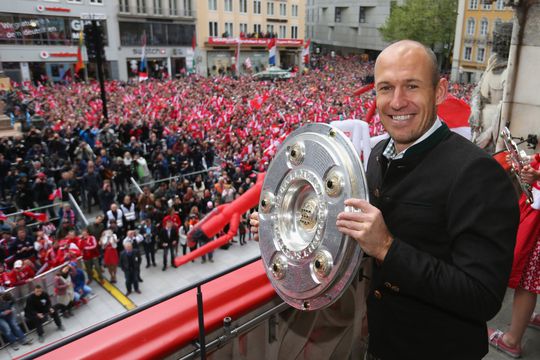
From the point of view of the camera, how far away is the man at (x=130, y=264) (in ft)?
33.6

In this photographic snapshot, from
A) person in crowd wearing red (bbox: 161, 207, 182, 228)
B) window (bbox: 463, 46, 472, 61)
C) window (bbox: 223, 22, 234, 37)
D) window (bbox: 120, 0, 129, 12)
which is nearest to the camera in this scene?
person in crowd wearing red (bbox: 161, 207, 182, 228)

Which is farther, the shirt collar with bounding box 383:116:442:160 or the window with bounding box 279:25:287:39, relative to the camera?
the window with bounding box 279:25:287:39

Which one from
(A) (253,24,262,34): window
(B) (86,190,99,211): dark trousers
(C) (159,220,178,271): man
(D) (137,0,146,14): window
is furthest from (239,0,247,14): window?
(C) (159,220,178,271): man

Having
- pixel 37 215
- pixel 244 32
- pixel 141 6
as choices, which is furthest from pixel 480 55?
pixel 37 215

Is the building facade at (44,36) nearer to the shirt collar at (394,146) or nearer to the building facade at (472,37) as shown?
the building facade at (472,37)

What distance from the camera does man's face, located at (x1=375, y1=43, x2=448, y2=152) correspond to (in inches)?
59.3

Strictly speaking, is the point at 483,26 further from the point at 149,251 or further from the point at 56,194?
the point at 56,194

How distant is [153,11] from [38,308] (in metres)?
43.8

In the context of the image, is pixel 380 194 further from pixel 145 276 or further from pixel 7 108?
pixel 7 108

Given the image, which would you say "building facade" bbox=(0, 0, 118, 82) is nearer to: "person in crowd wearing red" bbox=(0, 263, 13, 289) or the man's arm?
"person in crowd wearing red" bbox=(0, 263, 13, 289)

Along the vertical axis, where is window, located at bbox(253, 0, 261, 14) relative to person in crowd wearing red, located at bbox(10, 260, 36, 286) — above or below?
above

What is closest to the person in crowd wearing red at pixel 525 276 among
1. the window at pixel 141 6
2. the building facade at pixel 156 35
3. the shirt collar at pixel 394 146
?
the shirt collar at pixel 394 146

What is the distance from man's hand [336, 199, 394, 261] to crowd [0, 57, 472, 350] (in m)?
9.34

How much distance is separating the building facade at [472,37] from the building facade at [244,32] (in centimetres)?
2320
